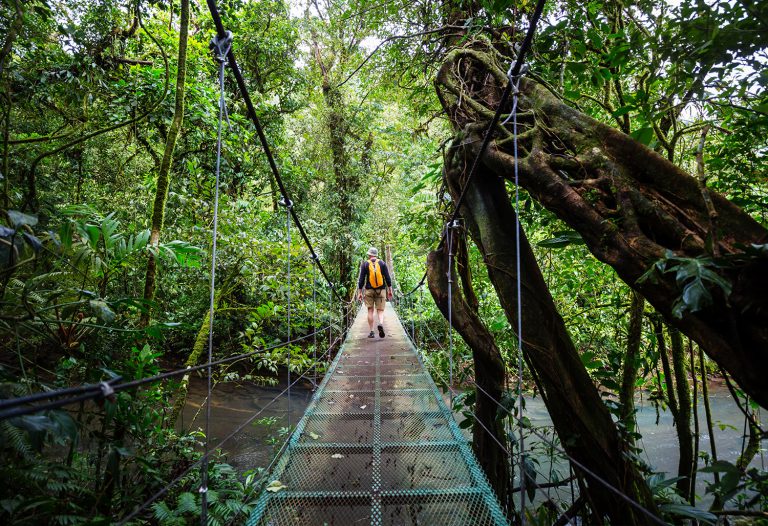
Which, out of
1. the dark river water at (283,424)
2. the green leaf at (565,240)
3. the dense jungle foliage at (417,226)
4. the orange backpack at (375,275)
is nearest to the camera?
the dense jungle foliage at (417,226)

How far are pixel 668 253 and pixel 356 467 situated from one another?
109 centimetres

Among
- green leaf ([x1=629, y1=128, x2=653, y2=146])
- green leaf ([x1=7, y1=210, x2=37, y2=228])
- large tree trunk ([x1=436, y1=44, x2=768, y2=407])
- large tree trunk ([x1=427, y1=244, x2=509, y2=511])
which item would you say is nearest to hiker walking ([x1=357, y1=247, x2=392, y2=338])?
large tree trunk ([x1=427, y1=244, x2=509, y2=511])

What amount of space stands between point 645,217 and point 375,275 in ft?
8.57

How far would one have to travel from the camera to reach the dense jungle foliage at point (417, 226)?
3.02ft

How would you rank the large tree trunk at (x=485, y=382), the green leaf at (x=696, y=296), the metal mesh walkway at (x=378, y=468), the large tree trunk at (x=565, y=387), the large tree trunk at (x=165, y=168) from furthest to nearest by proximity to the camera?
the large tree trunk at (x=485, y=382), the large tree trunk at (x=165, y=168), the large tree trunk at (x=565, y=387), the metal mesh walkway at (x=378, y=468), the green leaf at (x=696, y=296)

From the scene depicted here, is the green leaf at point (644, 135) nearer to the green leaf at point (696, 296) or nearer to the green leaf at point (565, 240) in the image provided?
the green leaf at point (565, 240)

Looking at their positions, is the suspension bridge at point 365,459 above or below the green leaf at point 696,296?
below

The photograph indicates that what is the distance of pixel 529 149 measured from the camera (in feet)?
4.26

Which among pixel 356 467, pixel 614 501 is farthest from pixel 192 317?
pixel 614 501

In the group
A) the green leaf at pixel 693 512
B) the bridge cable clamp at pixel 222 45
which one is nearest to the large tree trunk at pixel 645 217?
the green leaf at pixel 693 512

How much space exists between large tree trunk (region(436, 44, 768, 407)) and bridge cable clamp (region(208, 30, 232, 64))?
0.93 meters

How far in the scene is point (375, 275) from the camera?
136 inches

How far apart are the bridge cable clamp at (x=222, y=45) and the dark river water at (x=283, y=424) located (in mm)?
2711

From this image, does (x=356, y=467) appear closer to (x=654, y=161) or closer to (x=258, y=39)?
(x=654, y=161)
